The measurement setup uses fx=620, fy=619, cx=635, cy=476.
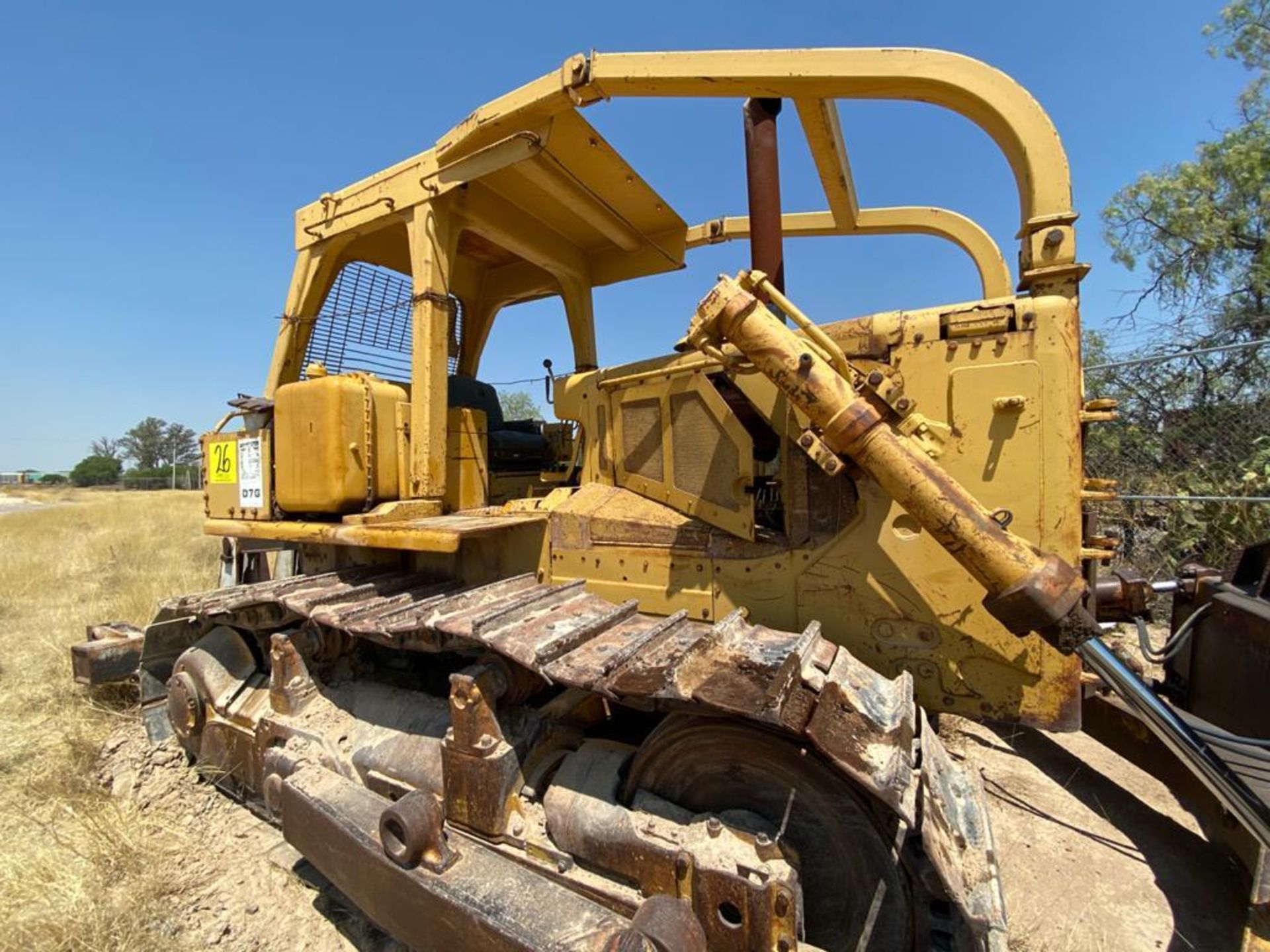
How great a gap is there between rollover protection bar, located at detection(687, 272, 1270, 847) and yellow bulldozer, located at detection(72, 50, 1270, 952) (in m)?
0.01

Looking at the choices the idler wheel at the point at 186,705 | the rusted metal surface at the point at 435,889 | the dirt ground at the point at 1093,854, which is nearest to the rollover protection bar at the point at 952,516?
the dirt ground at the point at 1093,854

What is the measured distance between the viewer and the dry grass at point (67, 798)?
2648 millimetres

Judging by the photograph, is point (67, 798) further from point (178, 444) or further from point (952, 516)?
point (178, 444)

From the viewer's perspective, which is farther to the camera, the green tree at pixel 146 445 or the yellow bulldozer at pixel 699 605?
the green tree at pixel 146 445

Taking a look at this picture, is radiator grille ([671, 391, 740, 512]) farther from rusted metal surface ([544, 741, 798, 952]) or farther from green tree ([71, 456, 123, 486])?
green tree ([71, 456, 123, 486])

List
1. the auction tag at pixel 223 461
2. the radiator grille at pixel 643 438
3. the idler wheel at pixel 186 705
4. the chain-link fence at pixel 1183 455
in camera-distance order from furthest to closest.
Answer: the chain-link fence at pixel 1183 455 → the auction tag at pixel 223 461 → the idler wheel at pixel 186 705 → the radiator grille at pixel 643 438

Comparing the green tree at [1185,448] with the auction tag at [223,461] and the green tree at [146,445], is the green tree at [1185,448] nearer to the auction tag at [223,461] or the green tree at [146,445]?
the auction tag at [223,461]

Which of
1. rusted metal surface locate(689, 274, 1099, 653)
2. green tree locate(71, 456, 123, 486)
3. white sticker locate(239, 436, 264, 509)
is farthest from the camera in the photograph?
green tree locate(71, 456, 123, 486)

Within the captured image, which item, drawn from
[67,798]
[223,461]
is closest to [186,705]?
[67,798]

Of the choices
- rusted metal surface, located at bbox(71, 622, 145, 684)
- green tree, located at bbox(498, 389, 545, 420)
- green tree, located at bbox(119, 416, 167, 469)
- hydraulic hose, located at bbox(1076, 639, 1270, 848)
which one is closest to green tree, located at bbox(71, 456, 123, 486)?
green tree, located at bbox(119, 416, 167, 469)

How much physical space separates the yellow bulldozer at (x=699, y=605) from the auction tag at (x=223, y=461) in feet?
1.18

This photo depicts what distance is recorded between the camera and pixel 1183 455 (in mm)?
6359

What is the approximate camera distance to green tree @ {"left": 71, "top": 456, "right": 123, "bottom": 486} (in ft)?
194

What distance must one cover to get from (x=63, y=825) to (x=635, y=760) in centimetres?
336
